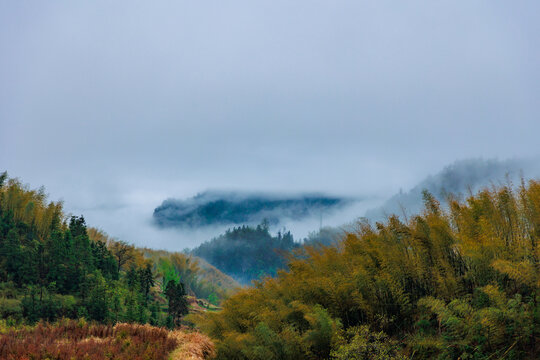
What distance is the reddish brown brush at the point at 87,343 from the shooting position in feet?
16.8

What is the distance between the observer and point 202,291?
5116 centimetres

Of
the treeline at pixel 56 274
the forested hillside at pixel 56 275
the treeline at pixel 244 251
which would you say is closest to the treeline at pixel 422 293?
the forested hillside at pixel 56 275

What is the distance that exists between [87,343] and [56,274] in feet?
54.3

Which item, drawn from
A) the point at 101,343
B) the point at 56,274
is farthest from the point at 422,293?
the point at 56,274

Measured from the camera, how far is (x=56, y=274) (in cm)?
2009

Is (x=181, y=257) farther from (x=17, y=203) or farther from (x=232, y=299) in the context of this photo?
(x=232, y=299)

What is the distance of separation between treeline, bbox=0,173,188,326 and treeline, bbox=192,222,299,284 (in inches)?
3809

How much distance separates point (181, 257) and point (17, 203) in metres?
29.5

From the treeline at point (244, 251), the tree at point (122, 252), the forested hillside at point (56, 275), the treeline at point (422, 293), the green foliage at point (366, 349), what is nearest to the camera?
the treeline at point (422, 293)

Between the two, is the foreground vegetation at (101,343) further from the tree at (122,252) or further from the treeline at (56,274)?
the tree at (122,252)

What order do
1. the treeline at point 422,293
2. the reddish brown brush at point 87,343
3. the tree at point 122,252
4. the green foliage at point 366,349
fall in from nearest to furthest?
the treeline at point 422,293 < the green foliage at point 366,349 < the reddish brown brush at point 87,343 < the tree at point 122,252

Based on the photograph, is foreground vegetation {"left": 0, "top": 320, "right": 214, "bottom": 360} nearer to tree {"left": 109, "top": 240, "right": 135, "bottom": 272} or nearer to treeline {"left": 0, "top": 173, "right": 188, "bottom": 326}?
treeline {"left": 0, "top": 173, "right": 188, "bottom": 326}

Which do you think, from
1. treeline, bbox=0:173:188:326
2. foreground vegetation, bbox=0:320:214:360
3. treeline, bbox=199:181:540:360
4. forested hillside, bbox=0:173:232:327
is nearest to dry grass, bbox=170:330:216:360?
foreground vegetation, bbox=0:320:214:360

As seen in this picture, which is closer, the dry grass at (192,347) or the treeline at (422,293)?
the treeline at (422,293)
